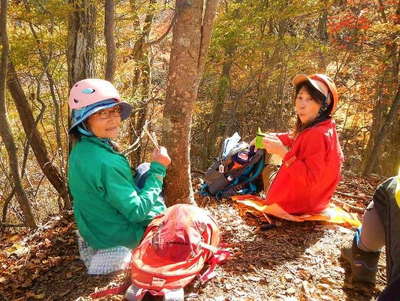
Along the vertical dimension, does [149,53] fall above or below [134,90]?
above

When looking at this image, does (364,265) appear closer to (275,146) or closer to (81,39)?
(275,146)

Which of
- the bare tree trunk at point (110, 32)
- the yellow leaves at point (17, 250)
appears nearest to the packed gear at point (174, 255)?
the yellow leaves at point (17, 250)

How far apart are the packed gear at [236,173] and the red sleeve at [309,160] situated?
0.99 metres

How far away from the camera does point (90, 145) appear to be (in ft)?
9.50

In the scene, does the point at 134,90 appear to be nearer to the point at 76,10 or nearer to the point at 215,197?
the point at 76,10

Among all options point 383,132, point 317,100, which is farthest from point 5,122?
point 383,132

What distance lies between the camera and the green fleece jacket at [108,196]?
284cm

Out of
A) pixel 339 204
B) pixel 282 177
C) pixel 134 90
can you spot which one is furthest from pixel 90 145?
pixel 134 90

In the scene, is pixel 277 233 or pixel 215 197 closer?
pixel 277 233

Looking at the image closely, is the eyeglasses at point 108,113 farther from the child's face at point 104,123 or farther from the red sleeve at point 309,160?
the red sleeve at point 309,160

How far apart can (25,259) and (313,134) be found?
3.35 m

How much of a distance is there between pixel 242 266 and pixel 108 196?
4.15ft

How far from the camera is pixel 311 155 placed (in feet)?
11.6

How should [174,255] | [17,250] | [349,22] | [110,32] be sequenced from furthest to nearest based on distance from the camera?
[349,22], [110,32], [17,250], [174,255]
